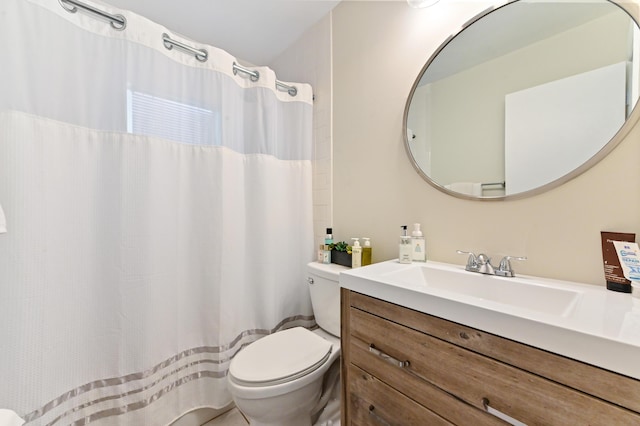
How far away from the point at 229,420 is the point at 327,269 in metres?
1.00

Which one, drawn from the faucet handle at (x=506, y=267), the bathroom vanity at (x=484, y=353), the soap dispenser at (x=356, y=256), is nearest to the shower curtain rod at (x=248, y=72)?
the soap dispenser at (x=356, y=256)

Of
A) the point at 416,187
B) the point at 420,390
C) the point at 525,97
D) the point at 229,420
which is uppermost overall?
the point at 525,97

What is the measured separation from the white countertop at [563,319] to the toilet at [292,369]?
51 cm

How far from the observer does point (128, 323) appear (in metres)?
1.12

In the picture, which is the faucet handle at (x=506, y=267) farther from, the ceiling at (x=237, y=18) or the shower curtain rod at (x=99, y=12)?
the shower curtain rod at (x=99, y=12)

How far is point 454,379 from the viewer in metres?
0.64

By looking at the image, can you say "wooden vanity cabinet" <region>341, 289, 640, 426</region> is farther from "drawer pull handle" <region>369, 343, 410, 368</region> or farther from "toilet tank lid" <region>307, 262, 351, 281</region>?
"toilet tank lid" <region>307, 262, 351, 281</region>

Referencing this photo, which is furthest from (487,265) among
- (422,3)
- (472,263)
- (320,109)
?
(320,109)

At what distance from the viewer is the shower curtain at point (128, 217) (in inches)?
35.9

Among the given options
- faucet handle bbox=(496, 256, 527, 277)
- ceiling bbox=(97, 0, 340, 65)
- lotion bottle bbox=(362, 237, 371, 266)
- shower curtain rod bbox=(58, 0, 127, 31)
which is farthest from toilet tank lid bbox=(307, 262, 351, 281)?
ceiling bbox=(97, 0, 340, 65)

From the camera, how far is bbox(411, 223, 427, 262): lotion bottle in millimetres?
1139

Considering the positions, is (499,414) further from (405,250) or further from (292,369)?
(292,369)

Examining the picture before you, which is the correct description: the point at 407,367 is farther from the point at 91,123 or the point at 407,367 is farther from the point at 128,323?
→ the point at 91,123

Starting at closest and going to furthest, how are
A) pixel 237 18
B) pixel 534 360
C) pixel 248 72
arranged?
pixel 534 360 < pixel 248 72 < pixel 237 18
